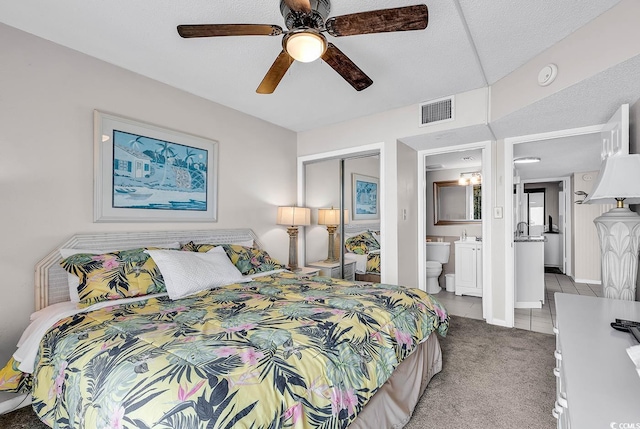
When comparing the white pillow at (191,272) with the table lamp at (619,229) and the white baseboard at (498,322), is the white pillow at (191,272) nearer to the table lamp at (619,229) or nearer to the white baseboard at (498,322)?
the table lamp at (619,229)

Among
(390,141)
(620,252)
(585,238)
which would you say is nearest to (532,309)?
(620,252)

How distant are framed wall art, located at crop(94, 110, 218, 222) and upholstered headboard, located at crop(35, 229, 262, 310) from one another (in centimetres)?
13

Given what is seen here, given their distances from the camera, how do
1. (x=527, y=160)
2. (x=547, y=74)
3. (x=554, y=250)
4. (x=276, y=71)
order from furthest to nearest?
(x=554, y=250) < (x=527, y=160) < (x=547, y=74) < (x=276, y=71)

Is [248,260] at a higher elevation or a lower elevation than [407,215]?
lower

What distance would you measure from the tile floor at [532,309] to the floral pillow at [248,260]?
96.9 inches

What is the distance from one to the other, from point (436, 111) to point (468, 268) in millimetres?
2667

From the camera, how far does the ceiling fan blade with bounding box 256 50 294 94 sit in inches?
79.8

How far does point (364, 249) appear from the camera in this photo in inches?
163

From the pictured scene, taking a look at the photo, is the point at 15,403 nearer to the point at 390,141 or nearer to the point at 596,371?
the point at 596,371

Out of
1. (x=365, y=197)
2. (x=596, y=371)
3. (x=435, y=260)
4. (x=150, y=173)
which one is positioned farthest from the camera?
(x=435, y=260)

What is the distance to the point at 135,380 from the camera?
3.56ft

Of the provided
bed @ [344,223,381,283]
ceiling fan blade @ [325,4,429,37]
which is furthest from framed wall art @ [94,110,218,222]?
ceiling fan blade @ [325,4,429,37]

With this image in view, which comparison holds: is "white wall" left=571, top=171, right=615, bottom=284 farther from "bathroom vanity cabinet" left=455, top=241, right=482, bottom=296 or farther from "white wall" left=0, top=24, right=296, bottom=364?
"white wall" left=0, top=24, right=296, bottom=364

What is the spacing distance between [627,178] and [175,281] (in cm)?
280
